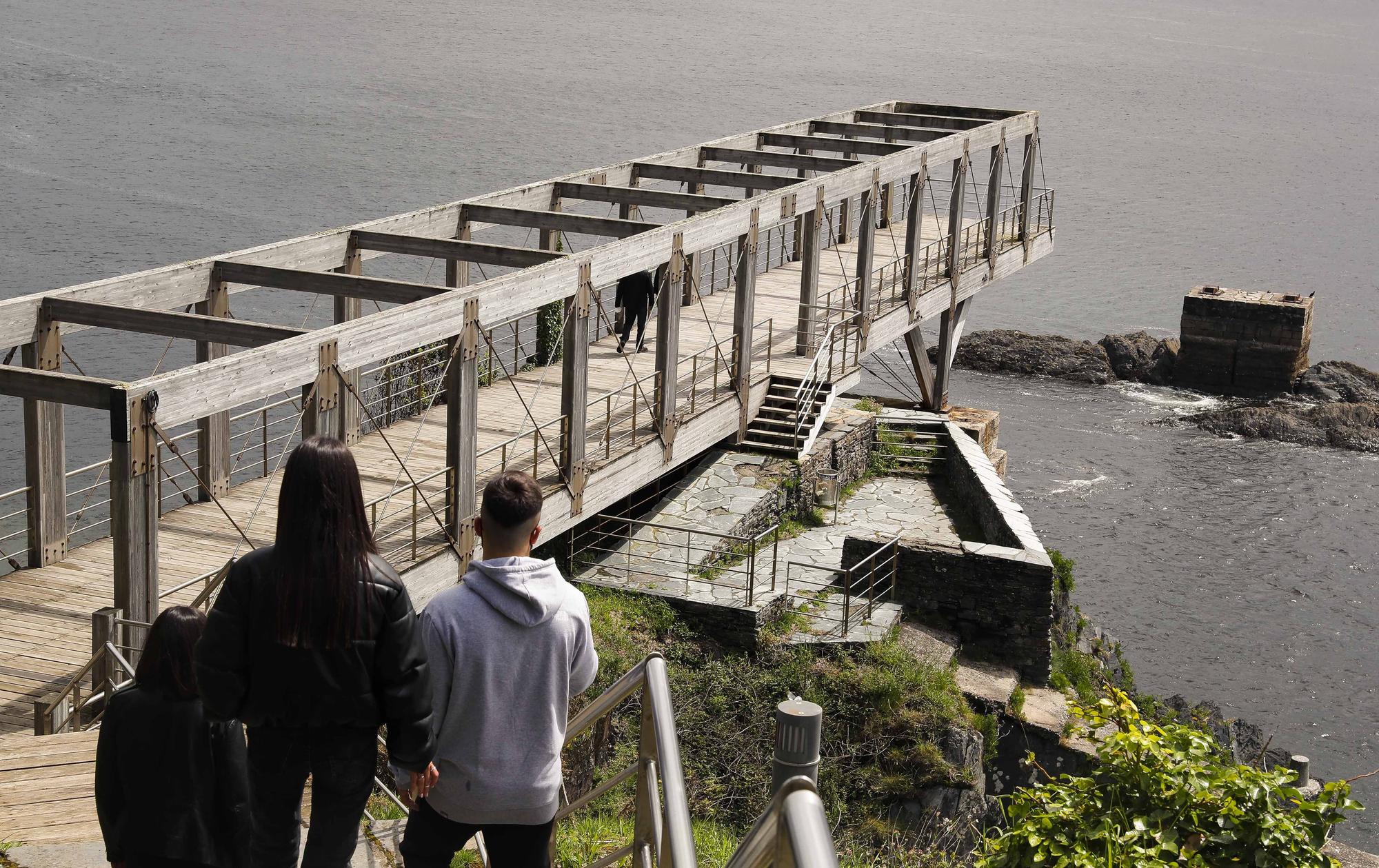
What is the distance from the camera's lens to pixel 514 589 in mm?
4555

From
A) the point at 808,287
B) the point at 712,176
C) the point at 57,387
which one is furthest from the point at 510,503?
the point at 808,287

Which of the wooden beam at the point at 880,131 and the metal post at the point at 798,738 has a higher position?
the wooden beam at the point at 880,131

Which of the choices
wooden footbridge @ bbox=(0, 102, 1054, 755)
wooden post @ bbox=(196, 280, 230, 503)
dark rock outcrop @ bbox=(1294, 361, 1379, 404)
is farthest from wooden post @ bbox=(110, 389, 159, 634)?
dark rock outcrop @ bbox=(1294, 361, 1379, 404)

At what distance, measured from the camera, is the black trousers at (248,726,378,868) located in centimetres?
470

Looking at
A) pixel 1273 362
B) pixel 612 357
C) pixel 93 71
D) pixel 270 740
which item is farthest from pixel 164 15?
pixel 270 740

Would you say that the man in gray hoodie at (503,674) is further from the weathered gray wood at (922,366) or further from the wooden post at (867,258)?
the weathered gray wood at (922,366)

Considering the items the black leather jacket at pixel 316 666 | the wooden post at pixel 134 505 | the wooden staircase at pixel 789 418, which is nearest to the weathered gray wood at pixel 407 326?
the wooden post at pixel 134 505

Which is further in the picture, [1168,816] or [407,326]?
[407,326]

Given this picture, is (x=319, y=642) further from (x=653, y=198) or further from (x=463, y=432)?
(x=653, y=198)

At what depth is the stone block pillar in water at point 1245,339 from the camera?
46.6 meters

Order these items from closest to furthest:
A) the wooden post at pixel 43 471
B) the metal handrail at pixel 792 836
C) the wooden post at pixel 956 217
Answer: the metal handrail at pixel 792 836
the wooden post at pixel 43 471
the wooden post at pixel 956 217

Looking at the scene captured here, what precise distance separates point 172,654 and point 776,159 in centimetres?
2201

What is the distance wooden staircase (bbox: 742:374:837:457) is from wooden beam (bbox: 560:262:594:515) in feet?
17.0

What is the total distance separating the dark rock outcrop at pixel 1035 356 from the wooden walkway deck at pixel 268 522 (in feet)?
88.9
